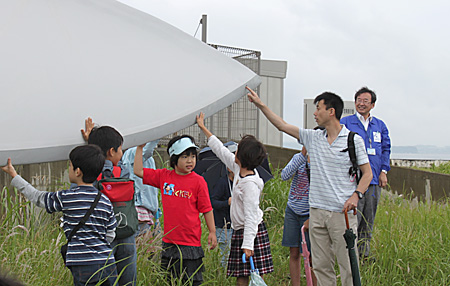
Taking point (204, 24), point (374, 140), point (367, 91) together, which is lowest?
point (374, 140)

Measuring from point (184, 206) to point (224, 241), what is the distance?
3.28 ft

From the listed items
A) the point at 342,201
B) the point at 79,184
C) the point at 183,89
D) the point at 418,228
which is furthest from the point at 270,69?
the point at 183,89

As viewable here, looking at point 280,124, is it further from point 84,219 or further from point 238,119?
point 238,119

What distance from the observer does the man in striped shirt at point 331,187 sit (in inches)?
134

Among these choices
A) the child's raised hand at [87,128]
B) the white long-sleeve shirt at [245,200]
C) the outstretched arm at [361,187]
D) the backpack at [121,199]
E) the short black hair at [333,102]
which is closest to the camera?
the child's raised hand at [87,128]

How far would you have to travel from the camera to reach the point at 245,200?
10.5 ft

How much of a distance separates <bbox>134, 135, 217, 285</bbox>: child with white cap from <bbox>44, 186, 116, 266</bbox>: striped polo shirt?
28.2 inches

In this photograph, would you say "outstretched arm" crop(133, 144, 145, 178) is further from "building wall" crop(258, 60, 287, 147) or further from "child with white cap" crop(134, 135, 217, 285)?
"building wall" crop(258, 60, 287, 147)

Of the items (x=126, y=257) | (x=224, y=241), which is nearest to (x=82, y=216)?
(x=126, y=257)

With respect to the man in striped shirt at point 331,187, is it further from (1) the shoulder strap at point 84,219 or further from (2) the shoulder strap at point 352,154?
(1) the shoulder strap at point 84,219

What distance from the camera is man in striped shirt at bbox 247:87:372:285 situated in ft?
11.2

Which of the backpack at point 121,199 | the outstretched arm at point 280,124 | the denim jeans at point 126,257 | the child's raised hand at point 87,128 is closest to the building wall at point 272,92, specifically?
the outstretched arm at point 280,124

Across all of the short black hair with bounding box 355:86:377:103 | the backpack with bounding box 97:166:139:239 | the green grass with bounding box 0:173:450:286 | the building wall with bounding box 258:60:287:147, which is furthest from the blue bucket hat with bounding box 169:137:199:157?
the building wall with bounding box 258:60:287:147

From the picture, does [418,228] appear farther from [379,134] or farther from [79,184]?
[79,184]
